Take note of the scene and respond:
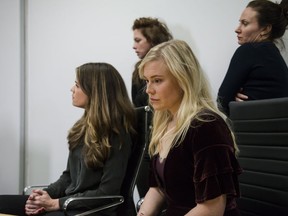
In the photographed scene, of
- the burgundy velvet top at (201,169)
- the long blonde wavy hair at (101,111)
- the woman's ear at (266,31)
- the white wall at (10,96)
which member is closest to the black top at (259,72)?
the woman's ear at (266,31)

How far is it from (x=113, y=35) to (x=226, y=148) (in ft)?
6.71

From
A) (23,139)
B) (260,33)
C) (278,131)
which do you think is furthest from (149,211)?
(23,139)

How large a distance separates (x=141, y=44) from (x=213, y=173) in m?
1.64

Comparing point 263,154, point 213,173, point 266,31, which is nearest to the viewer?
point 213,173

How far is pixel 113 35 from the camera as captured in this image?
296 centimetres

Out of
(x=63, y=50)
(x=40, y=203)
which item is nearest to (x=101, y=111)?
(x=40, y=203)

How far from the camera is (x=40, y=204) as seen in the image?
68.8 inches

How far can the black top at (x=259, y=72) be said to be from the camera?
1988 millimetres

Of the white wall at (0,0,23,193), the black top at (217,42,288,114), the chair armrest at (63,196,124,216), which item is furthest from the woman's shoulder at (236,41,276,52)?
the white wall at (0,0,23,193)

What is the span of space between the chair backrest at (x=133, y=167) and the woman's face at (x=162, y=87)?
0.53 metres

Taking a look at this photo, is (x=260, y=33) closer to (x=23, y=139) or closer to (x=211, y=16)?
(x=211, y=16)

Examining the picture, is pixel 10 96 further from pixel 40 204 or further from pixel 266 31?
pixel 266 31

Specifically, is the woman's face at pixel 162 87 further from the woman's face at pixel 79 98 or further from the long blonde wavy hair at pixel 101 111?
the woman's face at pixel 79 98

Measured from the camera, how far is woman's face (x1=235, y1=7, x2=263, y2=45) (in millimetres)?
2102
